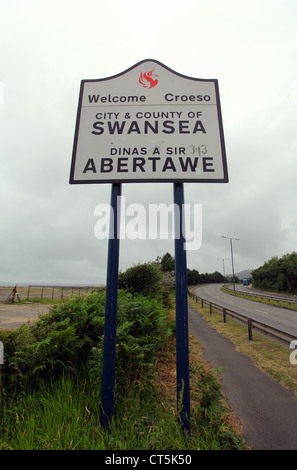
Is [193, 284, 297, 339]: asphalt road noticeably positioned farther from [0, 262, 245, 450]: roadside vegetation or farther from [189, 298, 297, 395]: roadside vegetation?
[0, 262, 245, 450]: roadside vegetation

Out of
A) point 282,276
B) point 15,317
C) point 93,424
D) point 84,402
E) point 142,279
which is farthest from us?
point 282,276

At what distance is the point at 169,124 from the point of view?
9.52 feet

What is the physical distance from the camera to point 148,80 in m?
3.12

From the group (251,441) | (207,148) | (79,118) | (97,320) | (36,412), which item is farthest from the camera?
(97,320)

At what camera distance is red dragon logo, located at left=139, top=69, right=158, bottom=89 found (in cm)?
311

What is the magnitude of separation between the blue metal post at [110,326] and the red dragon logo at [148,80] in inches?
81.4

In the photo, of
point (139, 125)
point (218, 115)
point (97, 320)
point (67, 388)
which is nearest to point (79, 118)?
point (139, 125)

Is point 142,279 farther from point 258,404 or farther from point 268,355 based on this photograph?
point 258,404

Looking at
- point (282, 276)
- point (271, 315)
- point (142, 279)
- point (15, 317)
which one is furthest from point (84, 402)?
point (282, 276)

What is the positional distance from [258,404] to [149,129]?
4.72m

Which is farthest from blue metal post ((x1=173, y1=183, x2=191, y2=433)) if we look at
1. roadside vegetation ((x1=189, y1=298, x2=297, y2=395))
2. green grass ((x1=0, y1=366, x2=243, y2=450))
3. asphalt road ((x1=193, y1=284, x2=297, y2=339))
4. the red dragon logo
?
asphalt road ((x1=193, y1=284, x2=297, y2=339))

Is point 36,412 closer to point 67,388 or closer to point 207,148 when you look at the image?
point 67,388

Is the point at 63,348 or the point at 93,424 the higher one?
the point at 63,348

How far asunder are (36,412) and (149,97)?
4231 millimetres
